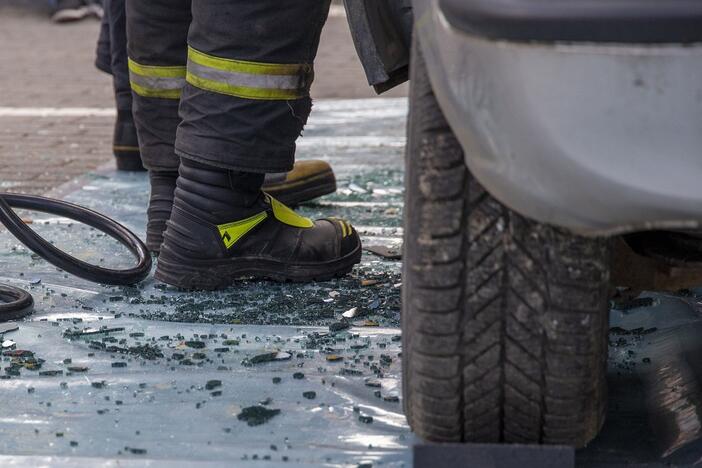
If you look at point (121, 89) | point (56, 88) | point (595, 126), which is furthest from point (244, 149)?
point (56, 88)

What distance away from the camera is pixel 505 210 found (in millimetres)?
1557

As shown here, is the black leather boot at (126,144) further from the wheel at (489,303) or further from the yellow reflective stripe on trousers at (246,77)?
the wheel at (489,303)

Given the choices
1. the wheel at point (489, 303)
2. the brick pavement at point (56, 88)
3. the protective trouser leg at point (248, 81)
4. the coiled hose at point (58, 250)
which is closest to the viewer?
the wheel at point (489, 303)

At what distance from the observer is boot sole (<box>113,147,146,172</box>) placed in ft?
14.4

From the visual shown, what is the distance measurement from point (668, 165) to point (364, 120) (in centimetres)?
428

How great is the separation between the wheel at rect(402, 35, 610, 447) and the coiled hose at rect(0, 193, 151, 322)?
1.24m

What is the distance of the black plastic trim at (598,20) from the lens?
4.21 feet

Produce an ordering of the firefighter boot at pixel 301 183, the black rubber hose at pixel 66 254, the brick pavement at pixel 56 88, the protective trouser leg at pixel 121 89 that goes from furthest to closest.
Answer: the brick pavement at pixel 56 88 < the protective trouser leg at pixel 121 89 < the firefighter boot at pixel 301 183 < the black rubber hose at pixel 66 254

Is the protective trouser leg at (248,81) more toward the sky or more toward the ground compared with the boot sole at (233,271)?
more toward the sky

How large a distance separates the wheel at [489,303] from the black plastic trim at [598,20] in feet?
0.87

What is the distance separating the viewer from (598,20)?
129 cm

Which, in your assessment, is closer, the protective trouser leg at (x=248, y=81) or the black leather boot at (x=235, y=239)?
the protective trouser leg at (x=248, y=81)

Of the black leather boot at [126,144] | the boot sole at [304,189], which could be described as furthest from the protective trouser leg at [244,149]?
the black leather boot at [126,144]

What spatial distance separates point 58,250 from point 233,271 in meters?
0.44
